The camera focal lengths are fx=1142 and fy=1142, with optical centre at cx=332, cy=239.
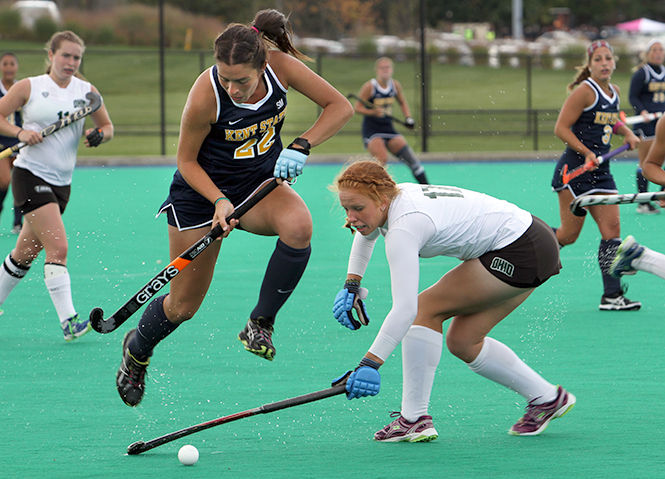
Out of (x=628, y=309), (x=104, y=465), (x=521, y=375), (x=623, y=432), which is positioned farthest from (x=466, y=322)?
(x=628, y=309)

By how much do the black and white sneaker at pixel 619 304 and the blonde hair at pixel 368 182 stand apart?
3.47 meters

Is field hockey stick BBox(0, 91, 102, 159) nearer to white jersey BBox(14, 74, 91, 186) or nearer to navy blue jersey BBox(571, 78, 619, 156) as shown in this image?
white jersey BBox(14, 74, 91, 186)

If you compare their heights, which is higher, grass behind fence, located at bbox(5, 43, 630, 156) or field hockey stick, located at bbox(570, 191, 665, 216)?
field hockey stick, located at bbox(570, 191, 665, 216)

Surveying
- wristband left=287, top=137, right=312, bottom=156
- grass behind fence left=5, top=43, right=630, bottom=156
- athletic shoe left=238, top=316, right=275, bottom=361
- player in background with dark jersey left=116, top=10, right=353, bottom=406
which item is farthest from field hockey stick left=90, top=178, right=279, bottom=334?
grass behind fence left=5, top=43, right=630, bottom=156

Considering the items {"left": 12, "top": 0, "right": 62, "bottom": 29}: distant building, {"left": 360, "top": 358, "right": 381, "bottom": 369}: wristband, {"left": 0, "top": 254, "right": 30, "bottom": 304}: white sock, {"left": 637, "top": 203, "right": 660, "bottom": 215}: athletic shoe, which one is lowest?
{"left": 12, "top": 0, "right": 62, "bottom": 29}: distant building

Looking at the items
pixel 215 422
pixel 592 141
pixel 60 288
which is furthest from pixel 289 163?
pixel 592 141

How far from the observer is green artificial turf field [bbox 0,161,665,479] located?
4.23m

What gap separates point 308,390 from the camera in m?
5.33

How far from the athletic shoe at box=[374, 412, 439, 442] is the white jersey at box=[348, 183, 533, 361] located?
0.51 m

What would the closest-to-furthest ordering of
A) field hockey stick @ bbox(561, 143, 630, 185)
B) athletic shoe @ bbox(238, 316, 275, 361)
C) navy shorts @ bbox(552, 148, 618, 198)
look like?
1. athletic shoe @ bbox(238, 316, 275, 361)
2. field hockey stick @ bbox(561, 143, 630, 185)
3. navy shorts @ bbox(552, 148, 618, 198)

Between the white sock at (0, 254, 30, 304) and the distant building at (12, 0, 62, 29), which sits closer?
the white sock at (0, 254, 30, 304)

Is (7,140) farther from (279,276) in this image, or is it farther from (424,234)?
(424,234)

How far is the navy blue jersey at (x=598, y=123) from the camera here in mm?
7801

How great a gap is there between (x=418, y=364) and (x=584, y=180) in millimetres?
3520
